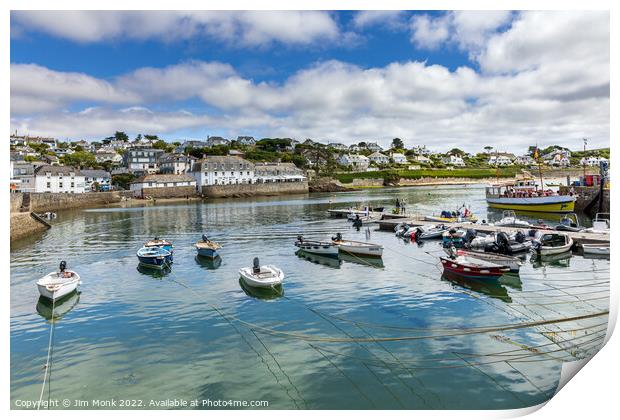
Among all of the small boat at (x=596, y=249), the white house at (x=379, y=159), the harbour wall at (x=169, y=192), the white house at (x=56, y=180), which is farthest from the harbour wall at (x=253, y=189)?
the small boat at (x=596, y=249)

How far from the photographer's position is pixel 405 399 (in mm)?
7453

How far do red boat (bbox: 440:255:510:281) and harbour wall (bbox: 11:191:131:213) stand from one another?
133 ft

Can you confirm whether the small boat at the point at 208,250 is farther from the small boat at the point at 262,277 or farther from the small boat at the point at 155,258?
the small boat at the point at 262,277

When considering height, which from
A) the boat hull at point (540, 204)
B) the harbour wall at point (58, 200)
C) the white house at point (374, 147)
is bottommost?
the boat hull at point (540, 204)

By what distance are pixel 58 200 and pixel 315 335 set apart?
59.7 m

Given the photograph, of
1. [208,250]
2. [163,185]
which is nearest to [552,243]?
[208,250]

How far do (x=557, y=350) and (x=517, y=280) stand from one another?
7391 millimetres

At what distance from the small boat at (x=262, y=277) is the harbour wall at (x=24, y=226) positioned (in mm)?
23714

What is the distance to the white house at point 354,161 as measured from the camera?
132 meters

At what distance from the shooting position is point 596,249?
20.0 m

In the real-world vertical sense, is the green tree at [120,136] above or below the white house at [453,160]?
above

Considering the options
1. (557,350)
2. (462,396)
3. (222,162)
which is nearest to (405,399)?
(462,396)

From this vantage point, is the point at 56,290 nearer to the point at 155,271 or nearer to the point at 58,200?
the point at 155,271

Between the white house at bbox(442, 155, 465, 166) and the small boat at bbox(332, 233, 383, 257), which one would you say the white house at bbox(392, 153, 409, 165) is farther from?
the small boat at bbox(332, 233, 383, 257)
